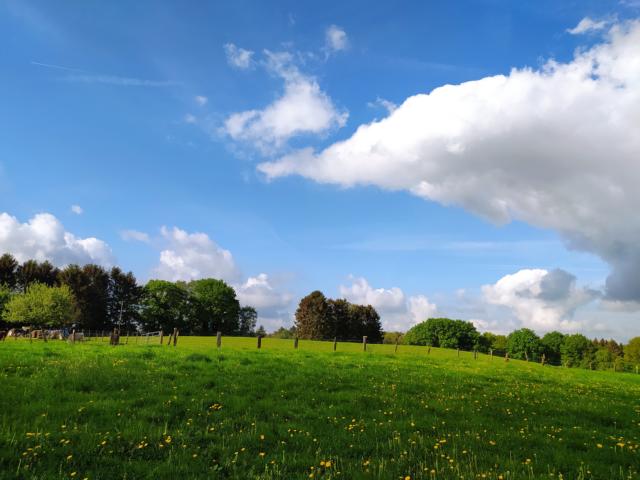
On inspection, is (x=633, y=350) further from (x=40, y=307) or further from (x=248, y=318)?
(x=40, y=307)

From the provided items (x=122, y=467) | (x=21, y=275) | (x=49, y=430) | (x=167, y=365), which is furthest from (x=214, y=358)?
(x=21, y=275)

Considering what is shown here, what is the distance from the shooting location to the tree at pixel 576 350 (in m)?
151

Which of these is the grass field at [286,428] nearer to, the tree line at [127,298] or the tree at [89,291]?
the tree line at [127,298]

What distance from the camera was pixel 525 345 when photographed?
152250 millimetres

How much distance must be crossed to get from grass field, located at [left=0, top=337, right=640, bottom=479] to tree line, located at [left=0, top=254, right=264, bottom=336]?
91825 millimetres

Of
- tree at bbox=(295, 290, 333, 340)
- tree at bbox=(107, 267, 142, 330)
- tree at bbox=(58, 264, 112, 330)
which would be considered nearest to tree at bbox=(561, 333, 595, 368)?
tree at bbox=(295, 290, 333, 340)

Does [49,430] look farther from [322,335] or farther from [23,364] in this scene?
[322,335]

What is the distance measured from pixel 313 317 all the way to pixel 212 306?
3137 centimetres

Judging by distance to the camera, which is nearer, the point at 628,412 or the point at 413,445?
the point at 413,445

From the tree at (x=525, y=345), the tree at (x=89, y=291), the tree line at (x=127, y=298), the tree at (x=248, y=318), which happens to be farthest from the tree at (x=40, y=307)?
the tree at (x=525, y=345)

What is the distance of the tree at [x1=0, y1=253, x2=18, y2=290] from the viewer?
351 feet

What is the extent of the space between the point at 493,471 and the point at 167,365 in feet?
50.5

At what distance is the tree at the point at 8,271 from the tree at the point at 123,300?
23.4 meters

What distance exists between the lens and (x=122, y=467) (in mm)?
7734
